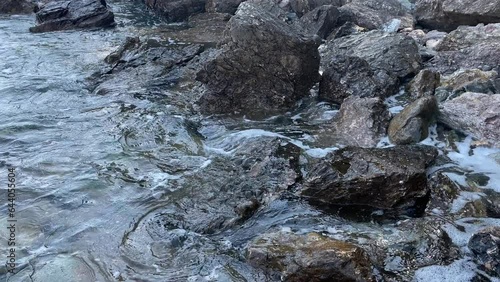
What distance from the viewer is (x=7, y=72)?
13234 mm

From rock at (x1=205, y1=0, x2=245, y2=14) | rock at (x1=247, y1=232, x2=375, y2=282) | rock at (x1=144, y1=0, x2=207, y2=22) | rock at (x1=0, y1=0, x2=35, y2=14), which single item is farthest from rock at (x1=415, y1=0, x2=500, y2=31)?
rock at (x1=0, y1=0, x2=35, y2=14)

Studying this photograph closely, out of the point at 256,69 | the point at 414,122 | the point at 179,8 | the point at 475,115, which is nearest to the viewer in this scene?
the point at 414,122

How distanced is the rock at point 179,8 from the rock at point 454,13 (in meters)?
7.80

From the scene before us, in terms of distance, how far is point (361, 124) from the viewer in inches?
360

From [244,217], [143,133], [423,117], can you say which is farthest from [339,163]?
[143,133]

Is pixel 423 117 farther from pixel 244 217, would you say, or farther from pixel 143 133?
pixel 143 133

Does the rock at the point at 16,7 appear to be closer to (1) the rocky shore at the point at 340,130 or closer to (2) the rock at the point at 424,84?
(1) the rocky shore at the point at 340,130

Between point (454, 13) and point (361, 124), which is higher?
point (454, 13)

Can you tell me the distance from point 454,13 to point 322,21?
3.68m

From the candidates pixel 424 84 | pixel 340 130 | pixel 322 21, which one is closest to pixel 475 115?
pixel 424 84

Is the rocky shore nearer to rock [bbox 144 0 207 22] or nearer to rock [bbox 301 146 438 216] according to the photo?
rock [bbox 301 146 438 216]

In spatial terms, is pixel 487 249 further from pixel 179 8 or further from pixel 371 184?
pixel 179 8

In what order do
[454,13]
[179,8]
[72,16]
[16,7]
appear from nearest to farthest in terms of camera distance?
[454,13] → [72,16] → [179,8] → [16,7]

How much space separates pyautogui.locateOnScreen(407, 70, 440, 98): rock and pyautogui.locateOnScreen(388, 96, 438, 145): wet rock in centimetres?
146
